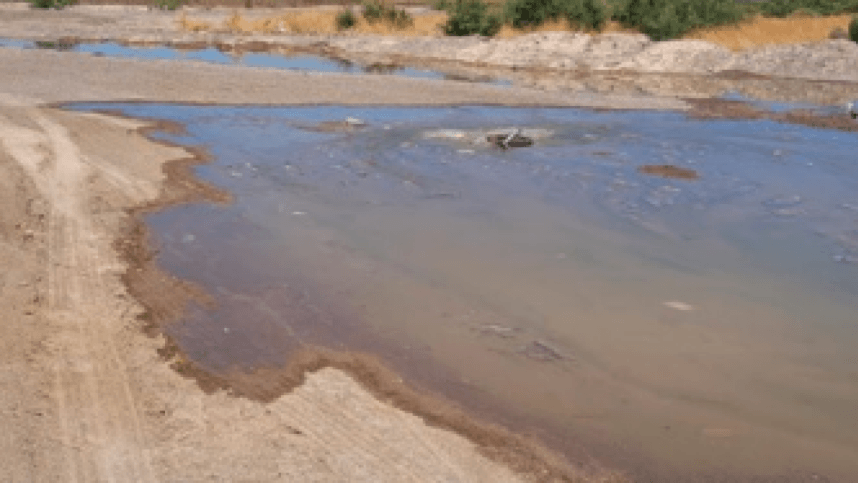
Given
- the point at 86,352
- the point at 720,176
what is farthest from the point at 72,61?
the point at 86,352

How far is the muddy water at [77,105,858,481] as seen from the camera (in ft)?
22.3

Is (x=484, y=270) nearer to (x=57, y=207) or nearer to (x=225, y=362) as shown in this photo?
(x=225, y=362)

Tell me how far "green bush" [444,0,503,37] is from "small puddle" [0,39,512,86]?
9137mm

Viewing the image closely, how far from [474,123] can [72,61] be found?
15678mm

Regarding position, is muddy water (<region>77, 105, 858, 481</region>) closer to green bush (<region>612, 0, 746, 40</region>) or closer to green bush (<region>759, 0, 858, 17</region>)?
green bush (<region>612, 0, 746, 40</region>)

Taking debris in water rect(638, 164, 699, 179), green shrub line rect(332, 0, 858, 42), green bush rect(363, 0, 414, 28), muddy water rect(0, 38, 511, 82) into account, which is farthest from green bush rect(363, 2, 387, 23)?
debris in water rect(638, 164, 699, 179)

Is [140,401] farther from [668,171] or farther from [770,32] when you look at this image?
[770,32]

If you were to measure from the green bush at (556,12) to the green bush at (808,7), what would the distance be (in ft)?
46.4

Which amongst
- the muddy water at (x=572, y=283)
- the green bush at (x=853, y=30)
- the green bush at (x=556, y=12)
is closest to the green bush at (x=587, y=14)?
the green bush at (x=556, y=12)

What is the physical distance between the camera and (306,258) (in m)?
10.2

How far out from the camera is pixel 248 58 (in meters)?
35.2

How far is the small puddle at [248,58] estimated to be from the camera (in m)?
31.4

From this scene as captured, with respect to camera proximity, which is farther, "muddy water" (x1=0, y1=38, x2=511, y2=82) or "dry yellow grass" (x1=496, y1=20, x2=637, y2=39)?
"dry yellow grass" (x1=496, y1=20, x2=637, y2=39)

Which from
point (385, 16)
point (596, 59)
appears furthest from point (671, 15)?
point (385, 16)
